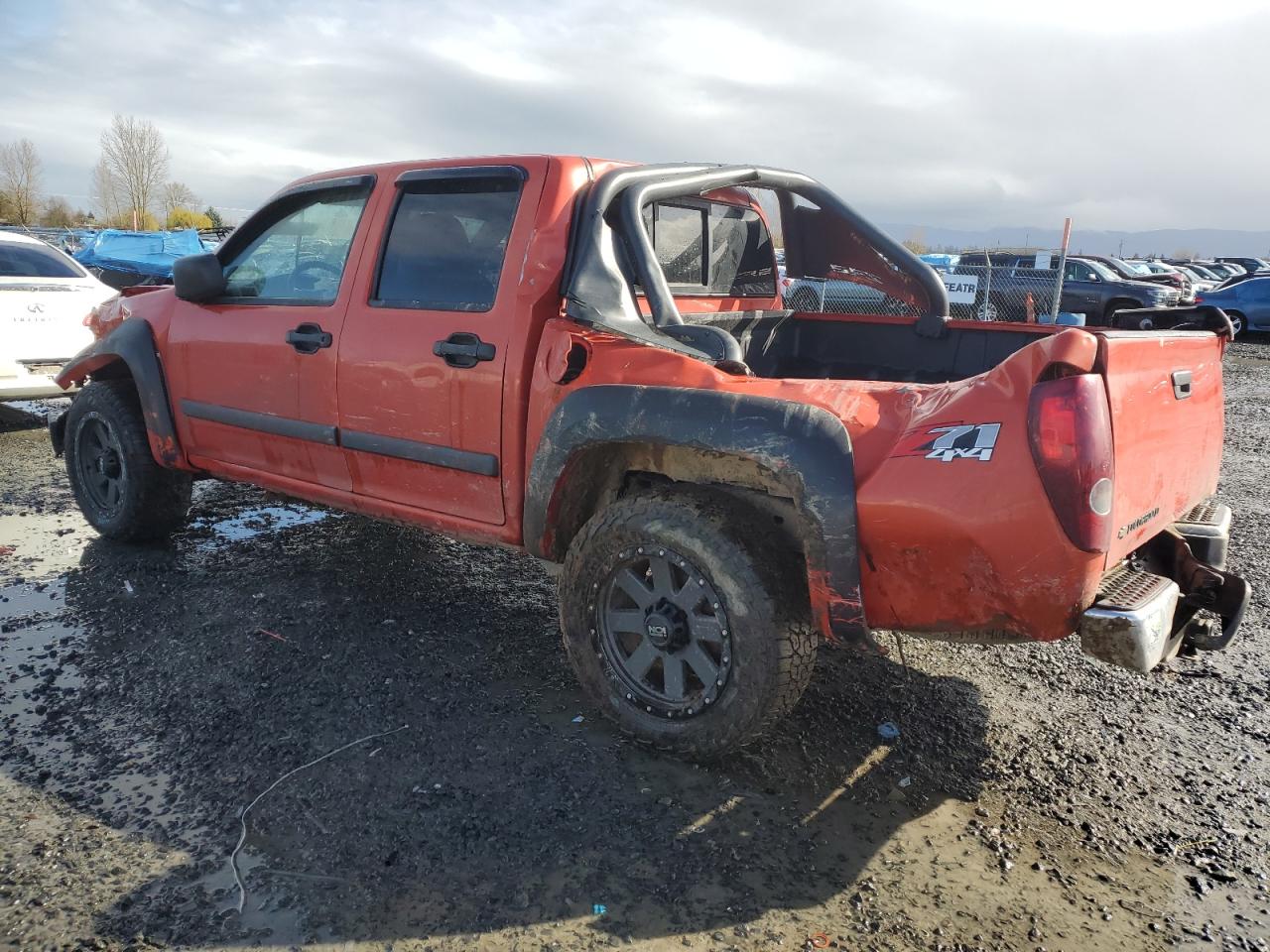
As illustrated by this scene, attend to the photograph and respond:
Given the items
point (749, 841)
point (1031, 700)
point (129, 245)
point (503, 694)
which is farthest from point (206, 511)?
point (129, 245)

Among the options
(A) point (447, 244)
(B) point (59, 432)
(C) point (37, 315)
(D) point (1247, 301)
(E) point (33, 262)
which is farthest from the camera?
(D) point (1247, 301)

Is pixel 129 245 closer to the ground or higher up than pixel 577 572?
higher up

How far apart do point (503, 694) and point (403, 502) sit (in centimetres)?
Answer: 88

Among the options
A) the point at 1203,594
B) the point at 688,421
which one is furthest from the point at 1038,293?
the point at 688,421

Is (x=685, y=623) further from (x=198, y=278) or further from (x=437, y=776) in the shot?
(x=198, y=278)

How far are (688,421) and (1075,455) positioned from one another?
1.04m

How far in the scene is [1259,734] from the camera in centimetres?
322

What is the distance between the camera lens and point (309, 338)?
3.79 m

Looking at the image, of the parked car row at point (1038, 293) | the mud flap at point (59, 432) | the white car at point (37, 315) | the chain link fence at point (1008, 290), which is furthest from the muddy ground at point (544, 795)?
the chain link fence at point (1008, 290)

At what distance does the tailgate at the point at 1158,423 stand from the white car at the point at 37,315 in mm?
7401

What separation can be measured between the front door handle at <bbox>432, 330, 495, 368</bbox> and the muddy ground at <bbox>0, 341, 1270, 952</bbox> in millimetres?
1199

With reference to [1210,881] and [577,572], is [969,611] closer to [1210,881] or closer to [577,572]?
Answer: [1210,881]

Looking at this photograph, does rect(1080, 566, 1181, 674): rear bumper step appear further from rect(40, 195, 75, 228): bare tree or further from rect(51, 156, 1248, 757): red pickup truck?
rect(40, 195, 75, 228): bare tree

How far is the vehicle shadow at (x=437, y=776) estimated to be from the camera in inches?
90.3
